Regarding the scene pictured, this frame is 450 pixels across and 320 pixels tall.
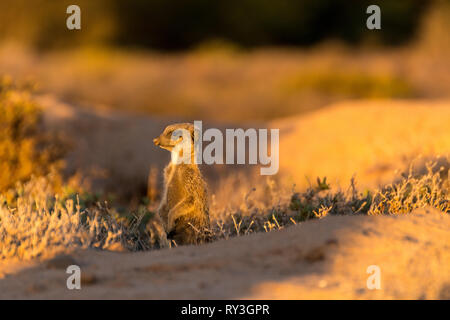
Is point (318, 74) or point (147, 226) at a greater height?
point (318, 74)

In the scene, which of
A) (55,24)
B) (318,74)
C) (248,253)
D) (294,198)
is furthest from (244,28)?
(248,253)

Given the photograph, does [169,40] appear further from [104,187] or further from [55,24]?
[104,187]

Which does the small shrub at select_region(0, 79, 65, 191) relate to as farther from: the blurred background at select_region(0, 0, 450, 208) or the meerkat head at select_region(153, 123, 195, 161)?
the meerkat head at select_region(153, 123, 195, 161)

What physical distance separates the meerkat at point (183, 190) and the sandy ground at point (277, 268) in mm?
532

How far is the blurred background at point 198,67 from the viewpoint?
12281 millimetres

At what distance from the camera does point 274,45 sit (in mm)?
34156

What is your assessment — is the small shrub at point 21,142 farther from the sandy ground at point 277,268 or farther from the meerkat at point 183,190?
the sandy ground at point 277,268

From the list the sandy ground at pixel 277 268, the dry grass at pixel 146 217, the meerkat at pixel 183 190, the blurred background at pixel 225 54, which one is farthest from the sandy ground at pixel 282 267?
the blurred background at pixel 225 54

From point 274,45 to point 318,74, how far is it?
12.4 metres

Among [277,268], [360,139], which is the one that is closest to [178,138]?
[277,268]

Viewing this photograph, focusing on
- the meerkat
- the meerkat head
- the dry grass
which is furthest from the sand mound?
the meerkat head

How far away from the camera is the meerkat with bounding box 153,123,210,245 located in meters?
4.93

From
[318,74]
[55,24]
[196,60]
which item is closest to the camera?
[318,74]

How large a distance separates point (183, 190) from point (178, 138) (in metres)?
0.37
